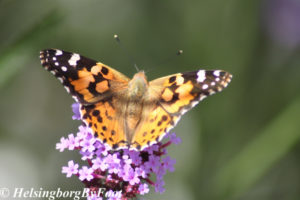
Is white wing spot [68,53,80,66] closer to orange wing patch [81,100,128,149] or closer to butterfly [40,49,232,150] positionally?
butterfly [40,49,232,150]

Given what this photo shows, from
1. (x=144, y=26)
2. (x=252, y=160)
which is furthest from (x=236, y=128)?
(x=144, y=26)

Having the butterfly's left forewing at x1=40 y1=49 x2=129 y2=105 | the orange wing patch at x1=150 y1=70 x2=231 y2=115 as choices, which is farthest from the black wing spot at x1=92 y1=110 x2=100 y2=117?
the orange wing patch at x1=150 y1=70 x2=231 y2=115

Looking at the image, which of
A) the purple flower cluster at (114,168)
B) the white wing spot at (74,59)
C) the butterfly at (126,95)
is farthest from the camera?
the white wing spot at (74,59)

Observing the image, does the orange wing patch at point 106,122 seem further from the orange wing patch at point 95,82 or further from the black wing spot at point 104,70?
the black wing spot at point 104,70

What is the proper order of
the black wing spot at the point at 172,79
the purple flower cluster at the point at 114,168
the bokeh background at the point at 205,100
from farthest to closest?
the bokeh background at the point at 205,100
the black wing spot at the point at 172,79
the purple flower cluster at the point at 114,168

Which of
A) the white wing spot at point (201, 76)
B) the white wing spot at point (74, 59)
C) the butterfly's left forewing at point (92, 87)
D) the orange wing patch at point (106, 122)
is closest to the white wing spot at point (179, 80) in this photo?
the white wing spot at point (201, 76)

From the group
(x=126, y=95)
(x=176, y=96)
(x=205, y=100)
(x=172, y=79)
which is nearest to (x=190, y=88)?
(x=176, y=96)

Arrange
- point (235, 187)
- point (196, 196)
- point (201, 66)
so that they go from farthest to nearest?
point (201, 66)
point (196, 196)
point (235, 187)

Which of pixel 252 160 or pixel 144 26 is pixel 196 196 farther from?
pixel 144 26
